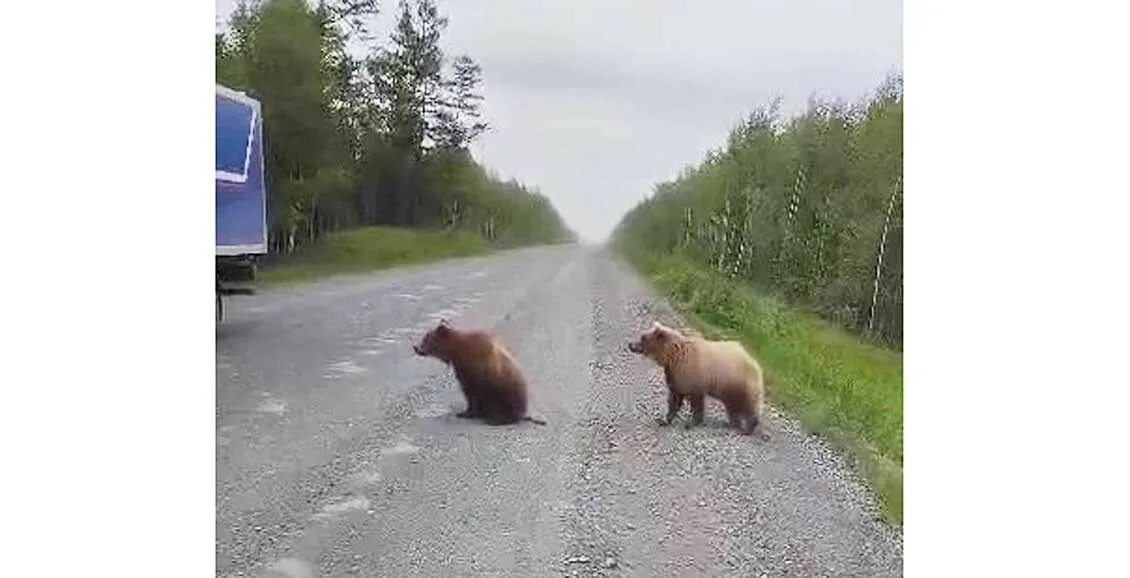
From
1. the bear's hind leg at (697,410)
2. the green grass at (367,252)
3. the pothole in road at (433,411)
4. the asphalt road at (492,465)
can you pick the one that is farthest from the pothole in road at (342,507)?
the bear's hind leg at (697,410)

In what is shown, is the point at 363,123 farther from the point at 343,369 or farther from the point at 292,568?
the point at 292,568

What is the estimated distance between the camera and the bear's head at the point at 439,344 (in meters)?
1.85

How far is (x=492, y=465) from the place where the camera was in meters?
1.80

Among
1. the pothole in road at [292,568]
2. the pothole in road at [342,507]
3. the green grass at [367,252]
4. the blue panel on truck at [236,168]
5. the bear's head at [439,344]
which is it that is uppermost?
the blue panel on truck at [236,168]

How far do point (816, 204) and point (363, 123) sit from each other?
2.04 feet

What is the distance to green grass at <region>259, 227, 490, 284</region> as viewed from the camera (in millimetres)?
1908

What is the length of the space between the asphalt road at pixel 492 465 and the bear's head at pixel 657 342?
0.7 inches

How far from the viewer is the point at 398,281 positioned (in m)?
1.91

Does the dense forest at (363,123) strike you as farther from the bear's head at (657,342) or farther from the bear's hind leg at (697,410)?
the bear's hind leg at (697,410)

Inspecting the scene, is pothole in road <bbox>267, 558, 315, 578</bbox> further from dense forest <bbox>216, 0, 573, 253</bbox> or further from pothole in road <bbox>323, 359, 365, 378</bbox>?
dense forest <bbox>216, 0, 573, 253</bbox>

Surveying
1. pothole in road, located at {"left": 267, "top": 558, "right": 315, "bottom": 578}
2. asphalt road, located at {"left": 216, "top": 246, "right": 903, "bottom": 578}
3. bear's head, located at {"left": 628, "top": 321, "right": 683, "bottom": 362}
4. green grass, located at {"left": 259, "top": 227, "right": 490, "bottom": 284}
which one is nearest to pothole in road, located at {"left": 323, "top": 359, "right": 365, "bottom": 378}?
asphalt road, located at {"left": 216, "top": 246, "right": 903, "bottom": 578}
